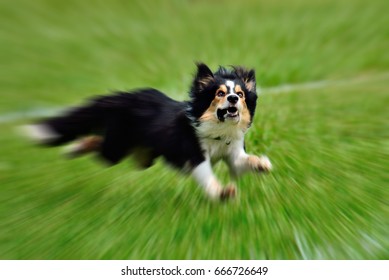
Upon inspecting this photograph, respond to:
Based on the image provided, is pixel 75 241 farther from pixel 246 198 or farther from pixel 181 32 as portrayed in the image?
pixel 181 32

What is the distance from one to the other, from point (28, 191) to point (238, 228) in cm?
194

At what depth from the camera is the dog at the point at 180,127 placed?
4031mm

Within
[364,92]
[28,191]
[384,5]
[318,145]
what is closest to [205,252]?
[28,191]

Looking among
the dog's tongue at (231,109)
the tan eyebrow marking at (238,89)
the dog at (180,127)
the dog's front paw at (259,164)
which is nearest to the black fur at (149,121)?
the dog at (180,127)

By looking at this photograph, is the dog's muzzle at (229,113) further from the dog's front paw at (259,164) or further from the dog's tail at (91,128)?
the dog's tail at (91,128)

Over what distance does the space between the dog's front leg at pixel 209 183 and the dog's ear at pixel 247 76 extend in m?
0.60

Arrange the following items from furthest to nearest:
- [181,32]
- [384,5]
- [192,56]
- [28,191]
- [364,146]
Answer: [384,5]
[181,32]
[192,56]
[364,146]
[28,191]

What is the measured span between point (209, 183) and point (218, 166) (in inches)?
38.7

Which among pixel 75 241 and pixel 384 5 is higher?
pixel 384 5

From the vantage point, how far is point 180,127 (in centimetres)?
421

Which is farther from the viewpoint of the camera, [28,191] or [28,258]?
[28,191]

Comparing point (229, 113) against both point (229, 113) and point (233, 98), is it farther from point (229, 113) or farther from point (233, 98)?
point (233, 98)

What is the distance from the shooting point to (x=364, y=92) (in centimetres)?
831

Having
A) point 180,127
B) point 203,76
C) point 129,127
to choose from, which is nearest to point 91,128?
point 129,127
